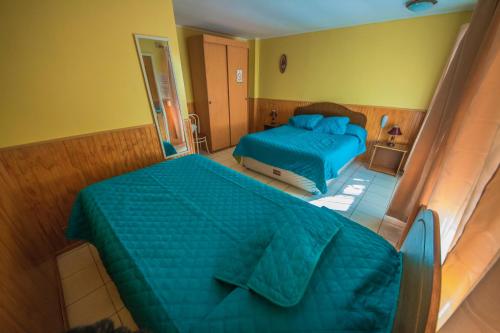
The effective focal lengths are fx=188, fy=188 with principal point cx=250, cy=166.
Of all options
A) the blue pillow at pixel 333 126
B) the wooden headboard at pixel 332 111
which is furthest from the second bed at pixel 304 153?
the blue pillow at pixel 333 126

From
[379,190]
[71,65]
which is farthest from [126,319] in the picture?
[379,190]

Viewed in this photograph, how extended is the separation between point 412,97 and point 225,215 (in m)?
3.36

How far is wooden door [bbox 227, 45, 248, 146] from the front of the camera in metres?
3.75

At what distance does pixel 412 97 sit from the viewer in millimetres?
2842

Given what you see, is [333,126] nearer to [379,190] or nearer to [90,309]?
[379,190]

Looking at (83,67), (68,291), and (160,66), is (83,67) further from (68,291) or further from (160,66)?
(68,291)

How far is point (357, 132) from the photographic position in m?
3.09

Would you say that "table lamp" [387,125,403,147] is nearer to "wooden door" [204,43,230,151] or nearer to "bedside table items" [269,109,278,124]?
"bedside table items" [269,109,278,124]

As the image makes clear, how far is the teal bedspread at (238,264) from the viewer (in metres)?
0.67

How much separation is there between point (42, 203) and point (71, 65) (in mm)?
1143

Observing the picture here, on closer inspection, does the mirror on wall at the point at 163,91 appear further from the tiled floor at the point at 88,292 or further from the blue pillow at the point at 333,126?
the blue pillow at the point at 333,126

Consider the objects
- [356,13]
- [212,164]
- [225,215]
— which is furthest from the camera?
[356,13]

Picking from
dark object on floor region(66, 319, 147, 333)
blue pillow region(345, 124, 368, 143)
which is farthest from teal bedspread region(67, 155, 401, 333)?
blue pillow region(345, 124, 368, 143)

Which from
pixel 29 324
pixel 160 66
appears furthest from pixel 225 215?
pixel 160 66
